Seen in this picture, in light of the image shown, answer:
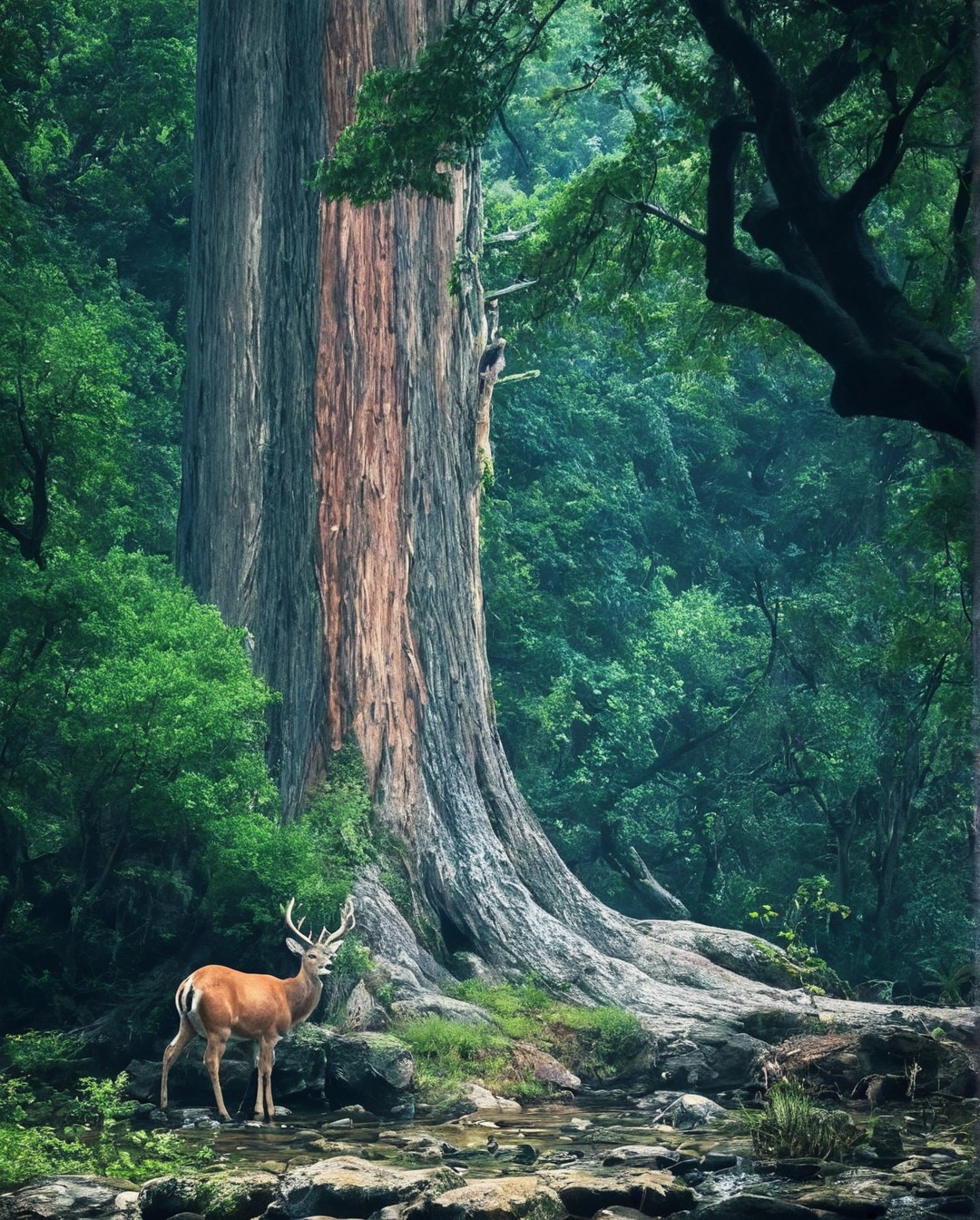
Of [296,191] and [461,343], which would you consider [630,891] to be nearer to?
[461,343]

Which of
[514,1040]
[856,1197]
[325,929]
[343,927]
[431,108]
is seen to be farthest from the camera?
[514,1040]

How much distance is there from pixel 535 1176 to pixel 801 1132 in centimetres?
202

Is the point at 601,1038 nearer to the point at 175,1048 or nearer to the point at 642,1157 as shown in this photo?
the point at 175,1048

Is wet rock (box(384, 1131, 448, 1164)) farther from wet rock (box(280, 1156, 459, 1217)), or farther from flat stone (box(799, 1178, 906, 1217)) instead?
flat stone (box(799, 1178, 906, 1217))

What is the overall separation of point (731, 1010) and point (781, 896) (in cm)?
1157

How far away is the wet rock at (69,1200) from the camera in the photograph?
27.7ft

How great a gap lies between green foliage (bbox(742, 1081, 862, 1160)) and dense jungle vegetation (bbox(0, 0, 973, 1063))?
17.4ft

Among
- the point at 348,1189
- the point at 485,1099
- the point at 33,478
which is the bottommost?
the point at 485,1099

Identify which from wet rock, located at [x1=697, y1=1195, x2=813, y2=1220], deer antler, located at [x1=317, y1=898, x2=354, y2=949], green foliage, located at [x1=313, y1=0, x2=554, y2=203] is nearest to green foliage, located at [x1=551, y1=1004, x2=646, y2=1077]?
deer antler, located at [x1=317, y1=898, x2=354, y2=949]

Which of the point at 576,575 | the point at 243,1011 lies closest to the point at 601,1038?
the point at 243,1011

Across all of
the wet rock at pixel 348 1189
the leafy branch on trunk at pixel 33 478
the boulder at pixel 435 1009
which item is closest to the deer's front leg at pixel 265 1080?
the boulder at pixel 435 1009

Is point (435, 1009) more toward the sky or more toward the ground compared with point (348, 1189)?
more toward the sky

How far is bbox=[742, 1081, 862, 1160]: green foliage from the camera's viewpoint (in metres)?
10.4

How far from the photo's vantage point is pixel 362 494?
17.8m
